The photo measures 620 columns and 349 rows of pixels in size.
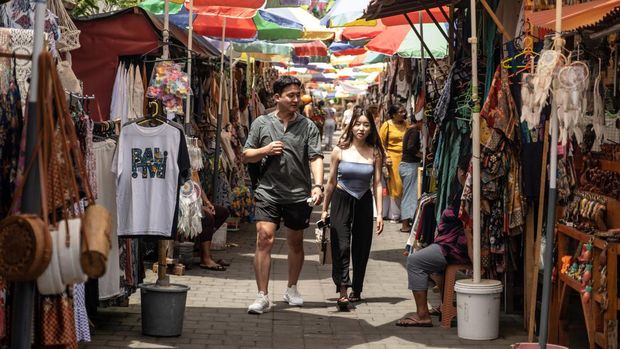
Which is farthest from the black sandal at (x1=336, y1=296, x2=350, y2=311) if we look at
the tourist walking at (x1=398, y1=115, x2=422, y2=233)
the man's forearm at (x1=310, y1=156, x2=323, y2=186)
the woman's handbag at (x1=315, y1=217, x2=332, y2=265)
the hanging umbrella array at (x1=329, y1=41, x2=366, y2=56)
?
the hanging umbrella array at (x1=329, y1=41, x2=366, y2=56)

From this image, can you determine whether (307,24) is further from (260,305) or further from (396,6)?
(260,305)

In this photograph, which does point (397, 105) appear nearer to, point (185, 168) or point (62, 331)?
point (185, 168)

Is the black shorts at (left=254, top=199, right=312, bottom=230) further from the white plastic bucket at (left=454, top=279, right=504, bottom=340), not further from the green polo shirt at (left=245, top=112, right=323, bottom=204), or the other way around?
the white plastic bucket at (left=454, top=279, right=504, bottom=340)

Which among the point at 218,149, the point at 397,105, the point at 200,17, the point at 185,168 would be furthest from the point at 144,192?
the point at 397,105

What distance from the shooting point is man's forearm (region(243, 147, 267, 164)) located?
932 centimetres

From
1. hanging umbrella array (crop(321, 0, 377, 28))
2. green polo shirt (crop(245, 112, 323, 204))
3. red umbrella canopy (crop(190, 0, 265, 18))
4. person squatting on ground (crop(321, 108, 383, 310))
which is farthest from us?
hanging umbrella array (crop(321, 0, 377, 28))

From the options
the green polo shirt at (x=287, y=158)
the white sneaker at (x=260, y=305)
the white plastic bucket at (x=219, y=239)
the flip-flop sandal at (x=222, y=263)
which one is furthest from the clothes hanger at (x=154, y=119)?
the white plastic bucket at (x=219, y=239)

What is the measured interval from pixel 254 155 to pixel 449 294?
2.14m

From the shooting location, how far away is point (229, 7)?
497 inches

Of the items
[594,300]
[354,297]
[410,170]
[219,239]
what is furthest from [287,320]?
[410,170]

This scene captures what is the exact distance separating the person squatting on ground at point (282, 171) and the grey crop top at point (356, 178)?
1.65ft

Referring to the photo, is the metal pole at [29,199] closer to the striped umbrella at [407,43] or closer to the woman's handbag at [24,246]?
the woman's handbag at [24,246]

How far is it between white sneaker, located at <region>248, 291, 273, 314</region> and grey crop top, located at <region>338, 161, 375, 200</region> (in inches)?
53.0

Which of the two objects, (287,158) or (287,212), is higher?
(287,158)
